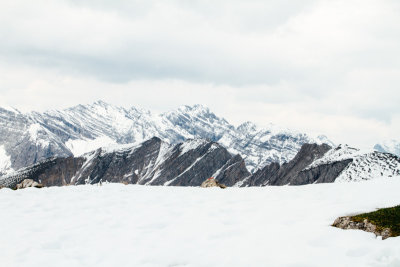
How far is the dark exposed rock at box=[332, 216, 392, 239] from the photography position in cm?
1297

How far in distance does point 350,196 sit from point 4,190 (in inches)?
858

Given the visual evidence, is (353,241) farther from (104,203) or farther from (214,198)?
(104,203)

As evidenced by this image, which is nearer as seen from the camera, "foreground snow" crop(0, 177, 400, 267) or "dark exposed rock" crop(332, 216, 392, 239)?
"foreground snow" crop(0, 177, 400, 267)

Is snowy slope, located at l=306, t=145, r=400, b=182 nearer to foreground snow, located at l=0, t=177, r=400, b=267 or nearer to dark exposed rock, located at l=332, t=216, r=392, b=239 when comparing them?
foreground snow, located at l=0, t=177, r=400, b=267

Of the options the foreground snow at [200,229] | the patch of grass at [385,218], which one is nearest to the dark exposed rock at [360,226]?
the patch of grass at [385,218]

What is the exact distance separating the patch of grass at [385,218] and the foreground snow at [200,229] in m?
0.66

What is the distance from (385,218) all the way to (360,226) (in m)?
1.01

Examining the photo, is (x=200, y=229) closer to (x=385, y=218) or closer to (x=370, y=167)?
(x=385, y=218)

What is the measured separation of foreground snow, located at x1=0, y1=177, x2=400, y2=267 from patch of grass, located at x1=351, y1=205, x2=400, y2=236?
0.66 metres

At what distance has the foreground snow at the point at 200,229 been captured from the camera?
12436 mm

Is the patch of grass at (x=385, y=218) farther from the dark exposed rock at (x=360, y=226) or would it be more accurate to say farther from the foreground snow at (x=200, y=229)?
the foreground snow at (x=200, y=229)

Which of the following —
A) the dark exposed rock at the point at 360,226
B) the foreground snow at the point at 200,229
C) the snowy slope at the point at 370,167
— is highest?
the dark exposed rock at the point at 360,226

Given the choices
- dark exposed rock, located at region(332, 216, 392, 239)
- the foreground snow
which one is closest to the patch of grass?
dark exposed rock, located at region(332, 216, 392, 239)

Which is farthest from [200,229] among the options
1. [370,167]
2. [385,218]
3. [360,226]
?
[370,167]
